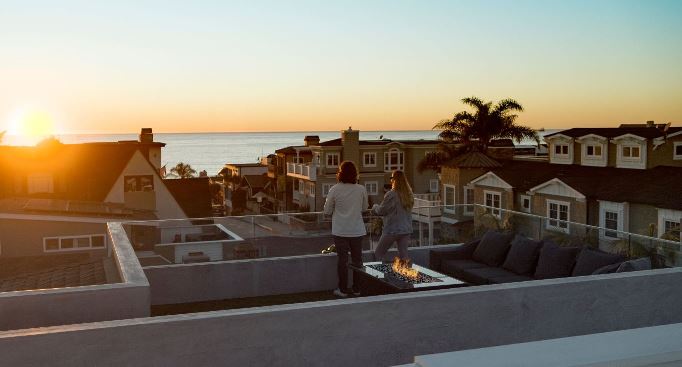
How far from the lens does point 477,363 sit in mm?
1887

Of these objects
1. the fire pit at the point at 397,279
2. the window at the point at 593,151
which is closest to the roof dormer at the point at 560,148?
the window at the point at 593,151

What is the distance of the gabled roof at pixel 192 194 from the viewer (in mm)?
44406

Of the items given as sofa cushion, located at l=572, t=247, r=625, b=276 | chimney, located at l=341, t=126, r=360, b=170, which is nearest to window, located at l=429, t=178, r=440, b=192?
chimney, located at l=341, t=126, r=360, b=170

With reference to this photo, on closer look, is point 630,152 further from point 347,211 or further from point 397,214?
point 347,211

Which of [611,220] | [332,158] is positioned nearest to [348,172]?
[611,220]

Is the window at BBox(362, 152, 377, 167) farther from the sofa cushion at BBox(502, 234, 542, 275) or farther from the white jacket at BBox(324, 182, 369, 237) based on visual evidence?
the white jacket at BBox(324, 182, 369, 237)

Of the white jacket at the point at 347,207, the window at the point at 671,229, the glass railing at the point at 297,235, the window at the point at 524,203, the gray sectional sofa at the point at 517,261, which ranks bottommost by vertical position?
the window at the point at 671,229

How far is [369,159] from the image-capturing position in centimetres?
6056

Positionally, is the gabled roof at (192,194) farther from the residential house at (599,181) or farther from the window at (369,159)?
the window at (369,159)

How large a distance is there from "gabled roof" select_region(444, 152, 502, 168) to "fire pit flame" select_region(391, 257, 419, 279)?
1392 inches

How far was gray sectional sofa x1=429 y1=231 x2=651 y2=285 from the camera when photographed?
7906 millimetres

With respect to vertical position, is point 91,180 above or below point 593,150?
below

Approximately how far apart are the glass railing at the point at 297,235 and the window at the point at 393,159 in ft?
166

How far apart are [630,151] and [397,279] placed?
31.1 meters
